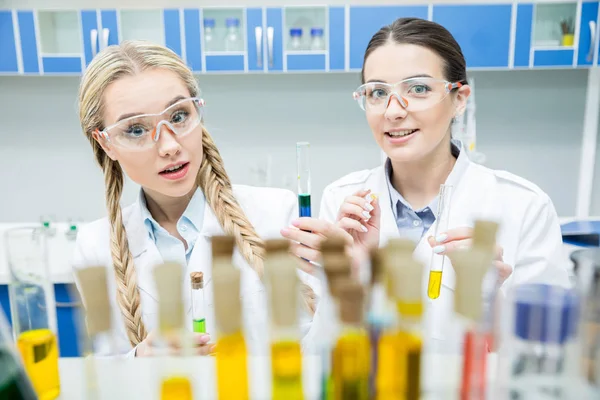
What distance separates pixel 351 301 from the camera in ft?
1.64

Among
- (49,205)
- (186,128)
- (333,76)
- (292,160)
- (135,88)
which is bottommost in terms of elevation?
(49,205)

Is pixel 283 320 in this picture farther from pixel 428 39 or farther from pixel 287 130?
pixel 287 130

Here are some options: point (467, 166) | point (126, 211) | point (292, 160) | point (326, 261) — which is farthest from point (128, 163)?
point (292, 160)

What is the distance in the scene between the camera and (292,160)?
3830mm

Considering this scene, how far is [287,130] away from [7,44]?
2.03m

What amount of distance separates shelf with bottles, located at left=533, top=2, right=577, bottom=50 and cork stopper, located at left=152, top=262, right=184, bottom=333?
3222 mm

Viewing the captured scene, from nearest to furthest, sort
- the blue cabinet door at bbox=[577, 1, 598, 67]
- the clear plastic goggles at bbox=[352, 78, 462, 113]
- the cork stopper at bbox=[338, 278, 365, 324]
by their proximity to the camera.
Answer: the cork stopper at bbox=[338, 278, 365, 324], the clear plastic goggles at bbox=[352, 78, 462, 113], the blue cabinet door at bbox=[577, 1, 598, 67]

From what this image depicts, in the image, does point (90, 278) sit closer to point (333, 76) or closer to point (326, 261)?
point (326, 261)

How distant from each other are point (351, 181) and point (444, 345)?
→ 4.18 feet

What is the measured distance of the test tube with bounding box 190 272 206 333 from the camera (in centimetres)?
83

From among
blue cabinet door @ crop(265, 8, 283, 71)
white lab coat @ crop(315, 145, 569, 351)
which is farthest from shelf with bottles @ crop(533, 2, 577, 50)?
white lab coat @ crop(315, 145, 569, 351)

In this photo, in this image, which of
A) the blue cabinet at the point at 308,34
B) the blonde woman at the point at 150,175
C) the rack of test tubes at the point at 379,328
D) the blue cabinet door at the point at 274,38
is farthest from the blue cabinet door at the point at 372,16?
the rack of test tubes at the point at 379,328

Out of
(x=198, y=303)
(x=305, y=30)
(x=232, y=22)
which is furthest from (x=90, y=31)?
(x=198, y=303)

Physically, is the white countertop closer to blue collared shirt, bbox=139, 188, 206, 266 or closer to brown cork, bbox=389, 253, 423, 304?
brown cork, bbox=389, 253, 423, 304
